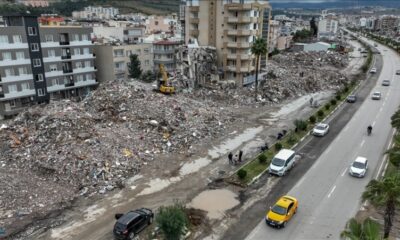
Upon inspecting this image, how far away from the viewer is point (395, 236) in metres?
22.1

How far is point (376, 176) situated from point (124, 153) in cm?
2419

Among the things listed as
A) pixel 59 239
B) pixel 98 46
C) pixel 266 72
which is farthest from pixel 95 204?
pixel 266 72

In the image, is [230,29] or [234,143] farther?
[230,29]

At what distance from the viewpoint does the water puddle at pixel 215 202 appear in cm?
2578

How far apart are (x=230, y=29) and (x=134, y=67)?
A: 2207 centimetres

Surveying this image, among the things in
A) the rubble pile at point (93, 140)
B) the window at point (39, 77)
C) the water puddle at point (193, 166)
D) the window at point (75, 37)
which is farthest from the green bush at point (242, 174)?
the window at point (75, 37)

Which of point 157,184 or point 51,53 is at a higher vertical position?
point 51,53

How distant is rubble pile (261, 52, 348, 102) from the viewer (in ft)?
209

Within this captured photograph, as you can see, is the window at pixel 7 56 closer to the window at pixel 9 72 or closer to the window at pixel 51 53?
the window at pixel 9 72

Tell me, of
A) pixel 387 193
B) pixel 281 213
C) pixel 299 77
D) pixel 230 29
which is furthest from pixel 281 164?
pixel 299 77

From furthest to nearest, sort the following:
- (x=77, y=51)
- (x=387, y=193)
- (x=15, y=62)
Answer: (x=77, y=51) < (x=15, y=62) < (x=387, y=193)

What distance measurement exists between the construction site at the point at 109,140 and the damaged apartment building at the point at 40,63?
46.1 feet

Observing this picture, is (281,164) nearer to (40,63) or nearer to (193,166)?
(193,166)

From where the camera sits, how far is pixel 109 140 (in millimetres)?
35156
